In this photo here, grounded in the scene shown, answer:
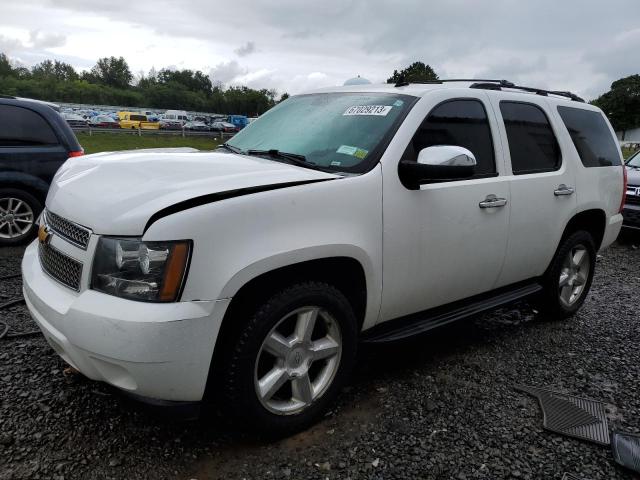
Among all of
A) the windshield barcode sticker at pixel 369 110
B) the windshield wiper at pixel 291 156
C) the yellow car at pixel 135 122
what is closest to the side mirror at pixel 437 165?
the windshield barcode sticker at pixel 369 110

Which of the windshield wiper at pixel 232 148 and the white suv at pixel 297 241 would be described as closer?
the white suv at pixel 297 241

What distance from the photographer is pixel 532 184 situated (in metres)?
3.54

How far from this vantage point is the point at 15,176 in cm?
584

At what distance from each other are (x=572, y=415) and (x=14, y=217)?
6.08 m

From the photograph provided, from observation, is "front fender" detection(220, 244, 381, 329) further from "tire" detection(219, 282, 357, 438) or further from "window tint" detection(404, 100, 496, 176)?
"window tint" detection(404, 100, 496, 176)

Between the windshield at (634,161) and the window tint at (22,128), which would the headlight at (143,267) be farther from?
the windshield at (634,161)

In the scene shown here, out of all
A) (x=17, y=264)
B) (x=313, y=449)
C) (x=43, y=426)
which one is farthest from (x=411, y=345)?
(x=17, y=264)

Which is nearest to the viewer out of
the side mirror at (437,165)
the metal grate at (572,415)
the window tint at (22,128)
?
the side mirror at (437,165)

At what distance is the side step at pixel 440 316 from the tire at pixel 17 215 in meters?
4.85

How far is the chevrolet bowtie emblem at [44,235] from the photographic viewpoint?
2508mm

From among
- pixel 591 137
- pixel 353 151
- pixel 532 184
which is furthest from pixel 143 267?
pixel 591 137

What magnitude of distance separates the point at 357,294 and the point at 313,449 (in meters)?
0.81

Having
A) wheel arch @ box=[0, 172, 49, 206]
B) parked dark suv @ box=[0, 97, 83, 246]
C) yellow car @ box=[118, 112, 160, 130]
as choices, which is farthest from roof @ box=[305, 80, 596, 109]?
yellow car @ box=[118, 112, 160, 130]

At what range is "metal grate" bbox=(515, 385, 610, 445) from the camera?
9.06 feet
